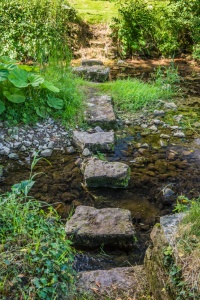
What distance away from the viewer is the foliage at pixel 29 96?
5.28m

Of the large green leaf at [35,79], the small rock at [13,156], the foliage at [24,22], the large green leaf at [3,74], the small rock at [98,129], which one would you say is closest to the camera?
the small rock at [13,156]

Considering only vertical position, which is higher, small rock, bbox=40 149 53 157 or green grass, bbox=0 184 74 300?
green grass, bbox=0 184 74 300

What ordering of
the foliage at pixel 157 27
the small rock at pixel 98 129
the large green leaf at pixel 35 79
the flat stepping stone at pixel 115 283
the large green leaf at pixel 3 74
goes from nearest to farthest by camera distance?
the flat stepping stone at pixel 115 283 → the large green leaf at pixel 3 74 → the large green leaf at pixel 35 79 → the small rock at pixel 98 129 → the foliage at pixel 157 27

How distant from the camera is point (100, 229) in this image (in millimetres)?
3439

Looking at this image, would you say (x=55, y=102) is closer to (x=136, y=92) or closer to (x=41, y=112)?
(x=41, y=112)

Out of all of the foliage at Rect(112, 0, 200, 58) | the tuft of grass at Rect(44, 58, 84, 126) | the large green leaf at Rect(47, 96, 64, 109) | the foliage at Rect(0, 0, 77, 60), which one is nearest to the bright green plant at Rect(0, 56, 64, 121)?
the large green leaf at Rect(47, 96, 64, 109)

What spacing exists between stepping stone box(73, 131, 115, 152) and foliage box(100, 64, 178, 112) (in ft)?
4.62

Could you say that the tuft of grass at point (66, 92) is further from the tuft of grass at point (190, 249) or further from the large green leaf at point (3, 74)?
the tuft of grass at point (190, 249)

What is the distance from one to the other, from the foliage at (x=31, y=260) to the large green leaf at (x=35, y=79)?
302 cm

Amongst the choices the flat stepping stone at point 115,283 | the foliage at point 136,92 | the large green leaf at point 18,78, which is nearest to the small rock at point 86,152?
the large green leaf at point 18,78

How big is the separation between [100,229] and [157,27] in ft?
26.4

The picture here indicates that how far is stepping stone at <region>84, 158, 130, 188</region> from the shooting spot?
14.4ft

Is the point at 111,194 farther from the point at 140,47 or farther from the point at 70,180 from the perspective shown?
the point at 140,47

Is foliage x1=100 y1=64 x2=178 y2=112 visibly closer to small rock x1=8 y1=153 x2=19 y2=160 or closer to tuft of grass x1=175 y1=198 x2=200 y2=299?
small rock x1=8 y1=153 x2=19 y2=160
